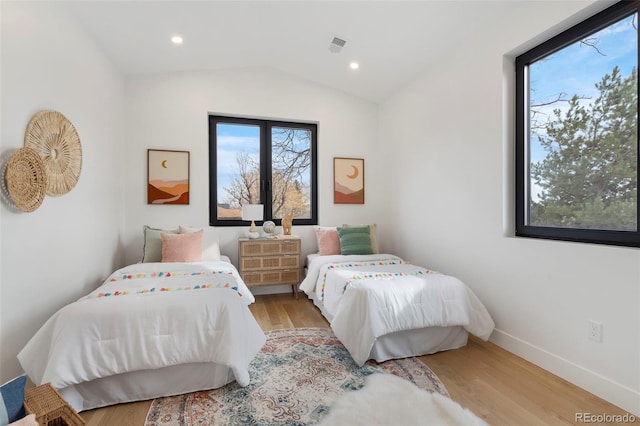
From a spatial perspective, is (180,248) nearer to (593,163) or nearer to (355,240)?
(355,240)

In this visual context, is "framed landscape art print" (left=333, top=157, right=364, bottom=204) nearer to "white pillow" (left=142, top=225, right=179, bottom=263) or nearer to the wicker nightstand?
the wicker nightstand

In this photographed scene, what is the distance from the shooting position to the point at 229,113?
3920 mm

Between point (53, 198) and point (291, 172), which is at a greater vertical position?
point (291, 172)

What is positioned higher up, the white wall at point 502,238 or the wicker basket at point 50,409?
the white wall at point 502,238

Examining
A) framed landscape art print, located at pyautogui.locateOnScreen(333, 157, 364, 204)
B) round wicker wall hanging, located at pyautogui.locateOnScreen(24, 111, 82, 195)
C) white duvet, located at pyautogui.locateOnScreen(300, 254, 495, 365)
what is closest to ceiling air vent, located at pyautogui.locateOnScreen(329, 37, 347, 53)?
framed landscape art print, located at pyautogui.locateOnScreen(333, 157, 364, 204)

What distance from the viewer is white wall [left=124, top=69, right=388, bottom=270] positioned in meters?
3.61

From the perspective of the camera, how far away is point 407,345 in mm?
2348

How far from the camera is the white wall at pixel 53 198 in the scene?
178 centimetres

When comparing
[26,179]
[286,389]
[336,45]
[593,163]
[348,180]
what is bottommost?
[286,389]

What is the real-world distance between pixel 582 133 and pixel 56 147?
3693 millimetres

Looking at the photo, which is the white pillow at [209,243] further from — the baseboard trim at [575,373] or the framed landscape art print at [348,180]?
the baseboard trim at [575,373]

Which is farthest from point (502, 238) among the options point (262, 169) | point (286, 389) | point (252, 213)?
point (262, 169)

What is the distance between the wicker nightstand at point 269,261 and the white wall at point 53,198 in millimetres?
1383

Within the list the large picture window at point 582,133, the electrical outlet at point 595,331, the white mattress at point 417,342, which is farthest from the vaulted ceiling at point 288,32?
the white mattress at point 417,342
